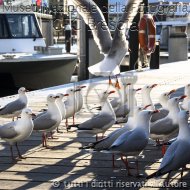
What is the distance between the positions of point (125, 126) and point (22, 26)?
992 cm

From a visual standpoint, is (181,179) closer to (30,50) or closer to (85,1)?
(85,1)

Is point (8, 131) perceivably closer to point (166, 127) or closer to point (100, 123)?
point (100, 123)

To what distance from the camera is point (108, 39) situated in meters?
9.91

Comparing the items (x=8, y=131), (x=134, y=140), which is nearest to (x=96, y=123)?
(x=8, y=131)

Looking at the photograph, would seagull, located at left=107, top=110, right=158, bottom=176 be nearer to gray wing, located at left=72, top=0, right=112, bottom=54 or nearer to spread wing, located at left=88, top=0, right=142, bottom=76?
spread wing, located at left=88, top=0, right=142, bottom=76

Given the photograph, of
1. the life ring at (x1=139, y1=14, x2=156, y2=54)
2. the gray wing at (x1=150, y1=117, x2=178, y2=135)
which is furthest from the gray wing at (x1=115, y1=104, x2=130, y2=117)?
the life ring at (x1=139, y1=14, x2=156, y2=54)

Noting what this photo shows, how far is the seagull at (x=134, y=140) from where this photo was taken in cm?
423

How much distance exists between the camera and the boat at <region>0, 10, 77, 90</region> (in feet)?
41.8

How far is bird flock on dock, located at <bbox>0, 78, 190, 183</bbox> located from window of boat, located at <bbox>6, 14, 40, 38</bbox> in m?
7.60

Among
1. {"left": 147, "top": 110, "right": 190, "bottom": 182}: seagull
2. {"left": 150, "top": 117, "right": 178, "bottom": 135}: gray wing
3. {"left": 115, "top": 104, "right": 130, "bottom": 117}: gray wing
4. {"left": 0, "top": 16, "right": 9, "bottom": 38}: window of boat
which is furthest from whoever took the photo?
{"left": 0, "top": 16, "right": 9, "bottom": 38}: window of boat

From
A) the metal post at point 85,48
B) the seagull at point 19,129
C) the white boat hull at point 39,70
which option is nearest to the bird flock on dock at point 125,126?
the seagull at point 19,129

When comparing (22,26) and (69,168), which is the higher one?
(22,26)

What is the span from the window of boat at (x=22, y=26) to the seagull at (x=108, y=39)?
435 cm

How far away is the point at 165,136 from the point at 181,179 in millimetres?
792
